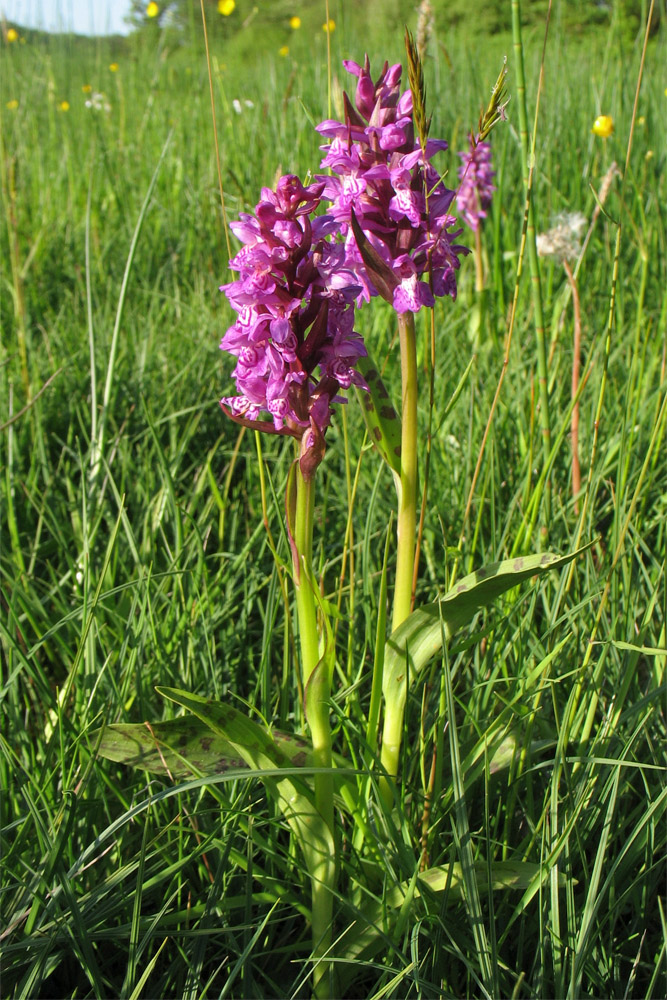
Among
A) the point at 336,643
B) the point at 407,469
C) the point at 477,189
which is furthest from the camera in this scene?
the point at 477,189

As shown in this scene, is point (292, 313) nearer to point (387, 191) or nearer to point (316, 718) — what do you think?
point (387, 191)

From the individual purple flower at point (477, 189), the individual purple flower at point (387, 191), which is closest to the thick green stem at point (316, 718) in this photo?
the individual purple flower at point (387, 191)

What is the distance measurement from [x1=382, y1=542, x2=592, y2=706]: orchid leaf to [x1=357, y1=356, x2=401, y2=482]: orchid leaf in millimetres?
183

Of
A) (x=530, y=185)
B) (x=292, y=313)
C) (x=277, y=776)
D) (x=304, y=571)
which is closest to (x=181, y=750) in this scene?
(x=277, y=776)

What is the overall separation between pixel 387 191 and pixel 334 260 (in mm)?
152

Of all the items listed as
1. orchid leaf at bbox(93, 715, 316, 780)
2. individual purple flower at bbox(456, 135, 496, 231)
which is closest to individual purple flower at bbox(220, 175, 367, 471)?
orchid leaf at bbox(93, 715, 316, 780)

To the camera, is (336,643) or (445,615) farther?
(336,643)

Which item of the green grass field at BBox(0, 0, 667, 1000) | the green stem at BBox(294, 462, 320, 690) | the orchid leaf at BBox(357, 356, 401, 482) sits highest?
the orchid leaf at BBox(357, 356, 401, 482)

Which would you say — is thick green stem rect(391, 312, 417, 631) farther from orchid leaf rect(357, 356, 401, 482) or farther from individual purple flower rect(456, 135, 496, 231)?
individual purple flower rect(456, 135, 496, 231)

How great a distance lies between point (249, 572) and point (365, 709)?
38 cm

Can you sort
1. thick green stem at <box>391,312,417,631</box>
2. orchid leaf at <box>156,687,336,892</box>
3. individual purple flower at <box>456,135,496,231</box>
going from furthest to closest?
individual purple flower at <box>456,135,496,231</box>, thick green stem at <box>391,312,417,631</box>, orchid leaf at <box>156,687,336,892</box>

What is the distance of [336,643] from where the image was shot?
4.12ft

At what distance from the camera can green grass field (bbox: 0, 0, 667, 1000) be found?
2.88 ft

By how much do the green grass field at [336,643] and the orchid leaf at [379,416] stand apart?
9cm
